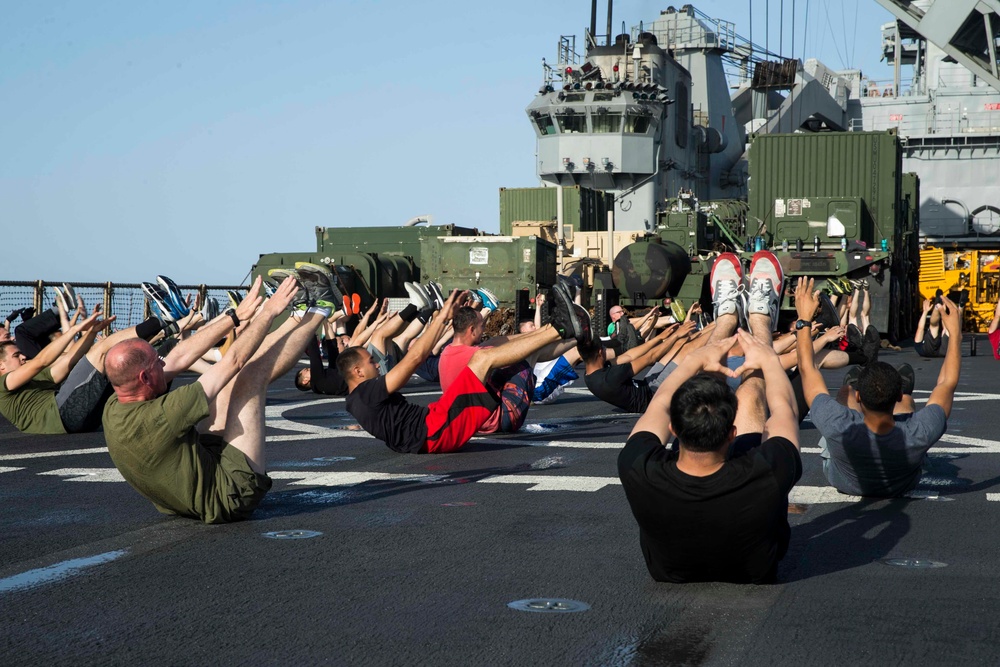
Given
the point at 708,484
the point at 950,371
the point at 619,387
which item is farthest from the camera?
the point at 619,387

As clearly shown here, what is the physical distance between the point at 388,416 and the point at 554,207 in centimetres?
3114

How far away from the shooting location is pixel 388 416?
953 centimetres

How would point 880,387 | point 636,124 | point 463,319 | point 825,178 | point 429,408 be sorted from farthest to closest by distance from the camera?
point 636,124 → point 825,178 → point 463,319 → point 429,408 → point 880,387

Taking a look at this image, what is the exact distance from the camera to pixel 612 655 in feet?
13.5

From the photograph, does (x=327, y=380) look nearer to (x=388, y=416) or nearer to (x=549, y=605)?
(x=388, y=416)

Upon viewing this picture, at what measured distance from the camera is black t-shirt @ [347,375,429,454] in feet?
31.2

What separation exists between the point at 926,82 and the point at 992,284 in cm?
2652

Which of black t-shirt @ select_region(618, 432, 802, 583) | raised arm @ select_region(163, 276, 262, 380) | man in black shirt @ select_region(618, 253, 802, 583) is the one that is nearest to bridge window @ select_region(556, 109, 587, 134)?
raised arm @ select_region(163, 276, 262, 380)

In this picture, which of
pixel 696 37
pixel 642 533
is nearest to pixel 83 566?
pixel 642 533

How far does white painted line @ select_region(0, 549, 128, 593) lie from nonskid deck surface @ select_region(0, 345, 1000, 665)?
2 cm

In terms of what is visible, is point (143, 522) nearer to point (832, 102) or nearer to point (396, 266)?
point (396, 266)

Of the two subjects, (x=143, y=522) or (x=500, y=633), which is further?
(x=143, y=522)

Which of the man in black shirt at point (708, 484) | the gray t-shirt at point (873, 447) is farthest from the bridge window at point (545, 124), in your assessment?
the man in black shirt at point (708, 484)

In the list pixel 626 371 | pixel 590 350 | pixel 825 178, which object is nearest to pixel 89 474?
pixel 590 350
